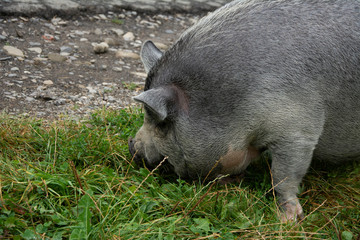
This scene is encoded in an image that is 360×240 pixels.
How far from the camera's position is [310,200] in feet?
13.2

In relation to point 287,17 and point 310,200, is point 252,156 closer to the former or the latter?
point 310,200

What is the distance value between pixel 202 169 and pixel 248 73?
94 centimetres

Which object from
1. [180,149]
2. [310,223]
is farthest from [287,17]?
[310,223]

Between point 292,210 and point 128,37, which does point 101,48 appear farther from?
point 292,210

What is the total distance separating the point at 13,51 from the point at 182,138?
12.3 ft

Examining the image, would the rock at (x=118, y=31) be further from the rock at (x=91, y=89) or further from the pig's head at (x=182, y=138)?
the pig's head at (x=182, y=138)

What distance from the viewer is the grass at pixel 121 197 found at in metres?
3.07

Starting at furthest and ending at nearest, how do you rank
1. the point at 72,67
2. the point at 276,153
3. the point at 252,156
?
the point at 72,67 < the point at 252,156 < the point at 276,153

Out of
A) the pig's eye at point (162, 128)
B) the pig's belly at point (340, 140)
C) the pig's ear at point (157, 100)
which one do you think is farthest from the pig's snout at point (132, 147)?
the pig's belly at point (340, 140)

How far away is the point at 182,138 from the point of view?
12.3ft

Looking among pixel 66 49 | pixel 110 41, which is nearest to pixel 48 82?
pixel 66 49

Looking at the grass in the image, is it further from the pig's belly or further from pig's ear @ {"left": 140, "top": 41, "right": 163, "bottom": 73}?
pig's ear @ {"left": 140, "top": 41, "right": 163, "bottom": 73}

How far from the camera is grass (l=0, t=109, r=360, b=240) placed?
10.1 ft

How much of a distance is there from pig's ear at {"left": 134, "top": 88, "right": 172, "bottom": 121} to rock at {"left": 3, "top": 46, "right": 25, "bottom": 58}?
138 inches
